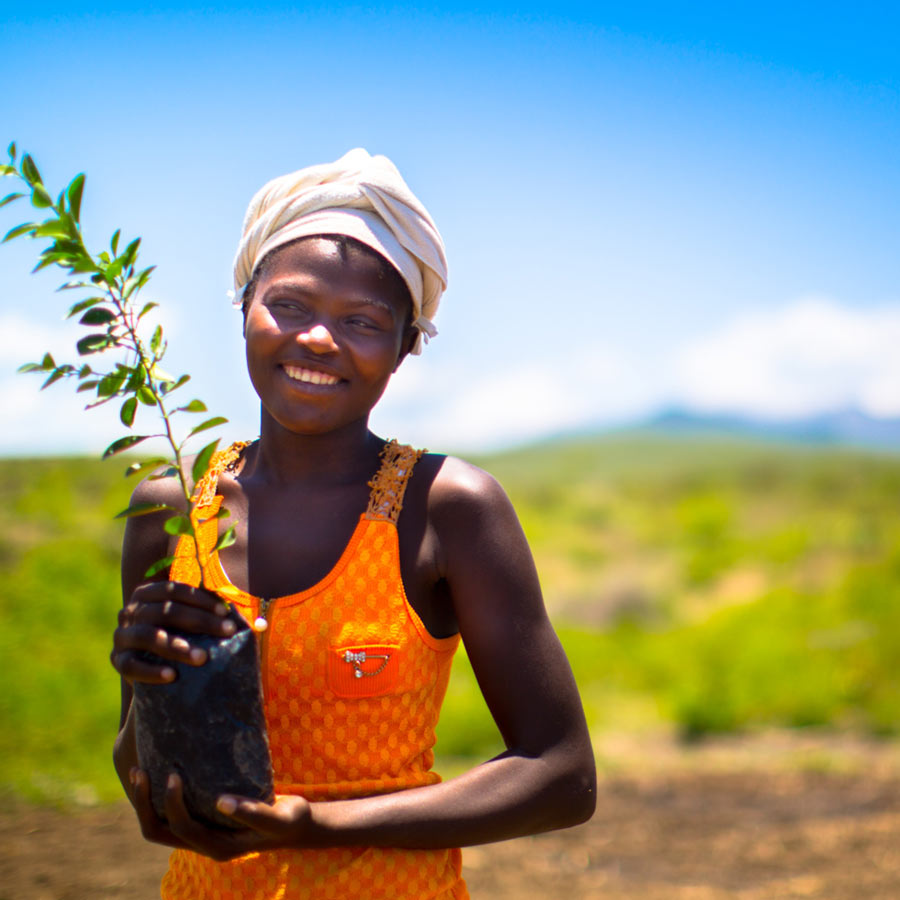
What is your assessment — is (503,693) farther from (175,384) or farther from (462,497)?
(175,384)

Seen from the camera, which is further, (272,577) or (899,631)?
(899,631)

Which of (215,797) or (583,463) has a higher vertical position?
(583,463)

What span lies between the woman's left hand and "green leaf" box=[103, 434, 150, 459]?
20.3 inches

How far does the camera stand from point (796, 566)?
24.4m

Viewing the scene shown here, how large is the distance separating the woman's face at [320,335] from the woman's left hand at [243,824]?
0.64m

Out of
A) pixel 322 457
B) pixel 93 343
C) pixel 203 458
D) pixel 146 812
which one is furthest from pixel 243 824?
pixel 93 343

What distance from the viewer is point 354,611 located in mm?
1615

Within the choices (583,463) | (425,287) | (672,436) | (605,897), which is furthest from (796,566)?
(672,436)

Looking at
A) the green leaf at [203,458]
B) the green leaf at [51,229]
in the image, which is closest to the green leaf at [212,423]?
the green leaf at [203,458]

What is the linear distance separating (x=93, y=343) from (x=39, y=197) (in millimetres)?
239

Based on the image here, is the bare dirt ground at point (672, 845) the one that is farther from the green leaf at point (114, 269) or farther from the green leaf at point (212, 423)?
the green leaf at point (114, 269)

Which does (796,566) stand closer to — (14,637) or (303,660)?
(14,637)

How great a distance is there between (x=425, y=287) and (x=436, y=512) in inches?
19.1

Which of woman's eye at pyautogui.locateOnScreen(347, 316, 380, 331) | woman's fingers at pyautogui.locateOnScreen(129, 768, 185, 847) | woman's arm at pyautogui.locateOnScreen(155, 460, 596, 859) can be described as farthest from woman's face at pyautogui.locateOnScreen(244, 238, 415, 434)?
woman's fingers at pyautogui.locateOnScreen(129, 768, 185, 847)
